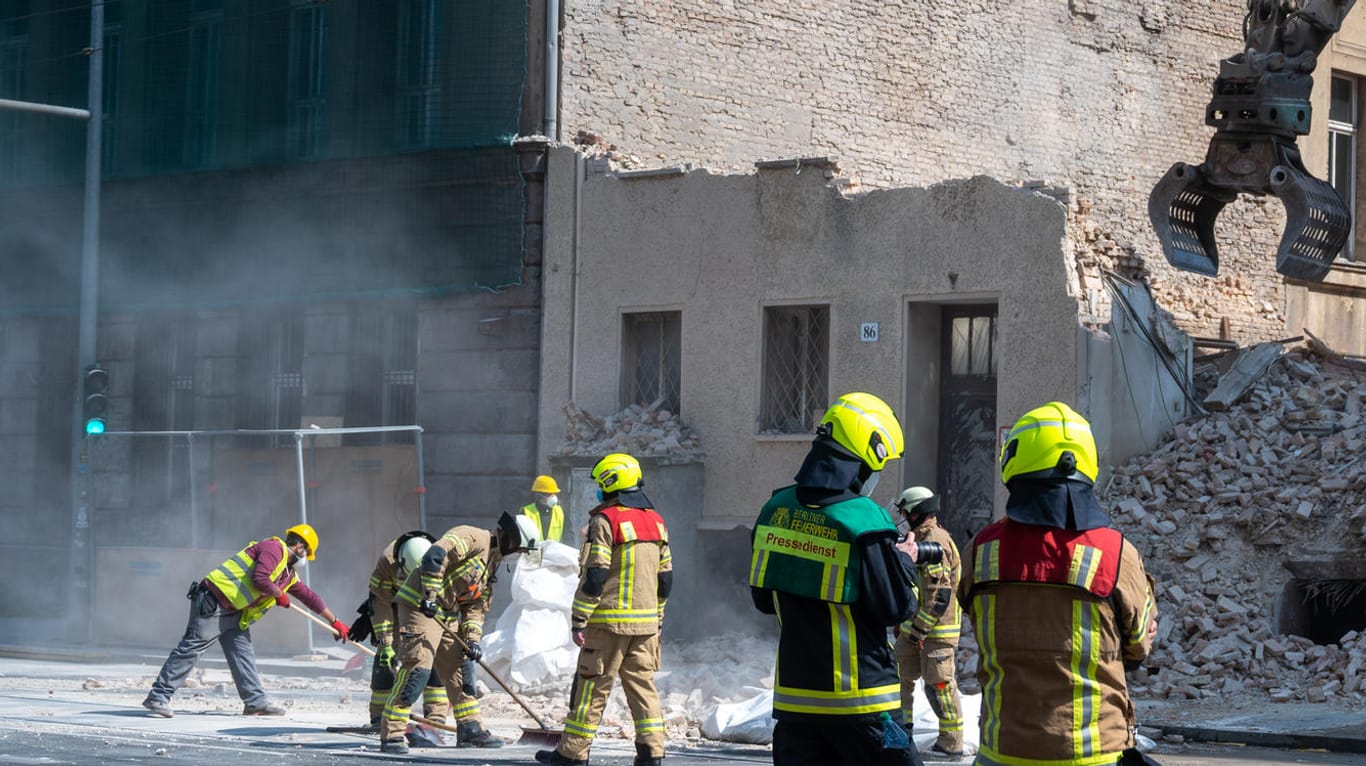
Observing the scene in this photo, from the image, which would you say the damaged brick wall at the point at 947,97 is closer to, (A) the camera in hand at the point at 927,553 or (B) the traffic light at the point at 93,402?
(B) the traffic light at the point at 93,402

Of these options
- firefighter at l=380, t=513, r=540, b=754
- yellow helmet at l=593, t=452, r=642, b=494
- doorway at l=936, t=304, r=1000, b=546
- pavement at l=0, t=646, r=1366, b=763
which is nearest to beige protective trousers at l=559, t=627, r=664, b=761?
yellow helmet at l=593, t=452, r=642, b=494

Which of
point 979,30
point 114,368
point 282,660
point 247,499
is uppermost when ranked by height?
point 979,30

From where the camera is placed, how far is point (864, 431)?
6121 mm

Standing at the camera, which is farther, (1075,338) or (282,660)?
(282,660)

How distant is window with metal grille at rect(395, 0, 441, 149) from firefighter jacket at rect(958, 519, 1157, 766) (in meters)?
16.5

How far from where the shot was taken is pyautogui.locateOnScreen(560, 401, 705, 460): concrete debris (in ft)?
61.1

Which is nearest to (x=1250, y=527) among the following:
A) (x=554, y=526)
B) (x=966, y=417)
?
(x=966, y=417)

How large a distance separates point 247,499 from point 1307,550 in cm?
1224

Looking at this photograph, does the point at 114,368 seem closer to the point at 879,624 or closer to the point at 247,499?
the point at 247,499

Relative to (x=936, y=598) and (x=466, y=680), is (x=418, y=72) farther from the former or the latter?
(x=936, y=598)

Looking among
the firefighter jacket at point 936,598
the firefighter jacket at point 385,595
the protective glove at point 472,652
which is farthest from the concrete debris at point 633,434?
the firefighter jacket at point 936,598

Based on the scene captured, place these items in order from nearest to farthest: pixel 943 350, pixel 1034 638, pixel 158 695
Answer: pixel 1034 638 < pixel 158 695 < pixel 943 350

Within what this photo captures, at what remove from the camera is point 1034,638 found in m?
5.34

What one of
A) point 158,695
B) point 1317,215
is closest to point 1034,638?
point 158,695
